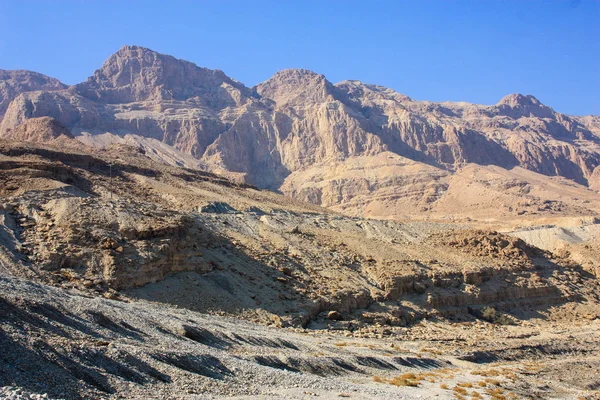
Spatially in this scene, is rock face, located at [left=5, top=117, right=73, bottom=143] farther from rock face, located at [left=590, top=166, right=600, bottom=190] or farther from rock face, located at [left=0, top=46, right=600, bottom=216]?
rock face, located at [left=590, top=166, right=600, bottom=190]

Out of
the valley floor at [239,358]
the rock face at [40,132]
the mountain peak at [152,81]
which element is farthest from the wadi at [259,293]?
the mountain peak at [152,81]

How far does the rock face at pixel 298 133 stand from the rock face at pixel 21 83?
505 inches

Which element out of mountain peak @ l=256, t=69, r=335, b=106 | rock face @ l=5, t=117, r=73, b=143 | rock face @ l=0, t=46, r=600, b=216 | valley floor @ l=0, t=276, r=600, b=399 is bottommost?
valley floor @ l=0, t=276, r=600, b=399

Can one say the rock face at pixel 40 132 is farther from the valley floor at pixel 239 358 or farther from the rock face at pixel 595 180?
the rock face at pixel 595 180

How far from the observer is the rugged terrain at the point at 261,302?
51.6 feet

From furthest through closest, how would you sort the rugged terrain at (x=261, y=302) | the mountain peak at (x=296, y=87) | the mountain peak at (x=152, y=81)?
the mountain peak at (x=296, y=87)
the mountain peak at (x=152, y=81)
the rugged terrain at (x=261, y=302)

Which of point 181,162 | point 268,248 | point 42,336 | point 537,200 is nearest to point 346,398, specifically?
point 42,336

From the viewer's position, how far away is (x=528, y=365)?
30469 mm

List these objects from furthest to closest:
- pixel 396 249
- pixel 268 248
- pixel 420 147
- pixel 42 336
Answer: pixel 420 147
pixel 396 249
pixel 268 248
pixel 42 336

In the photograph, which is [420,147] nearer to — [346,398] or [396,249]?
[396,249]

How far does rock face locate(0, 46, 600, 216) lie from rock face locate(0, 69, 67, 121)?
12.8 meters

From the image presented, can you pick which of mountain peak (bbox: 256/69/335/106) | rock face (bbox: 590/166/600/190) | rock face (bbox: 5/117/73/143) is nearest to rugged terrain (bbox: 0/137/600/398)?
rock face (bbox: 5/117/73/143)

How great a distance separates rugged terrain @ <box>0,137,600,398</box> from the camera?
1573 centimetres

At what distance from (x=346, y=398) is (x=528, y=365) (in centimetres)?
1718
